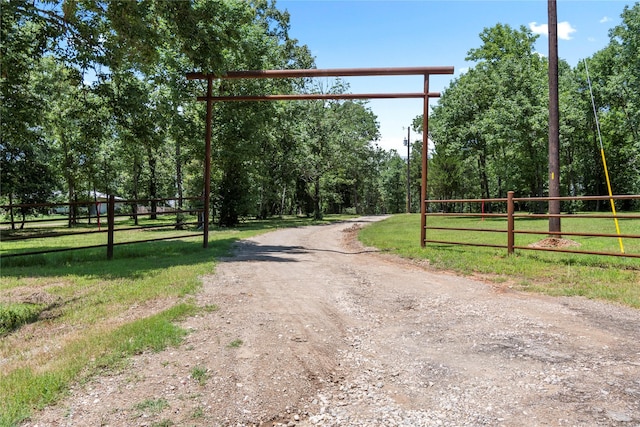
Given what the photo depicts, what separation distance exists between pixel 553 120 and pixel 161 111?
11.5m

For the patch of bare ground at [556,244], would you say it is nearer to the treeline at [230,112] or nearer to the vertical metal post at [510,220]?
the vertical metal post at [510,220]

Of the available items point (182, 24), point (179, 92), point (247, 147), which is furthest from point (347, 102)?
point (182, 24)

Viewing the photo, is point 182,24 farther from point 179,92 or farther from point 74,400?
point 179,92

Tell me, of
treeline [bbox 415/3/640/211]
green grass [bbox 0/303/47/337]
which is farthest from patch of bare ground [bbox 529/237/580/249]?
treeline [bbox 415/3/640/211]

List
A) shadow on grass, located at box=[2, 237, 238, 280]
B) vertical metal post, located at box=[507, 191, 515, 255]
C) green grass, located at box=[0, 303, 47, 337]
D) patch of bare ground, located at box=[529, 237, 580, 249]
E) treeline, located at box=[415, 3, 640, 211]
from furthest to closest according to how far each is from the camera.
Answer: treeline, located at box=[415, 3, 640, 211]
patch of bare ground, located at box=[529, 237, 580, 249]
vertical metal post, located at box=[507, 191, 515, 255]
shadow on grass, located at box=[2, 237, 238, 280]
green grass, located at box=[0, 303, 47, 337]

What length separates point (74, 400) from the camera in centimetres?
311

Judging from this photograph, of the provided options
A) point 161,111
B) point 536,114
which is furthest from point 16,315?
point 536,114

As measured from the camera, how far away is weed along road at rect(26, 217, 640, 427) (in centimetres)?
289

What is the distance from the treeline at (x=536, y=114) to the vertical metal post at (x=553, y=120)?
13.5 m

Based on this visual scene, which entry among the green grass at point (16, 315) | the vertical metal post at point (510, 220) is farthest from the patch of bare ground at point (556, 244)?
the green grass at point (16, 315)

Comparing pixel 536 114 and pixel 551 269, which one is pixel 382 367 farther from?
pixel 536 114

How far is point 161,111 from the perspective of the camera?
12438 millimetres

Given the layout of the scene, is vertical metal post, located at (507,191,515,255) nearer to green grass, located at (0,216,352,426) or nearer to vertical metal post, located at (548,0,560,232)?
vertical metal post, located at (548,0,560,232)

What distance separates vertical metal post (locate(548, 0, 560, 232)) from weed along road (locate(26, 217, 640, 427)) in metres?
6.09
